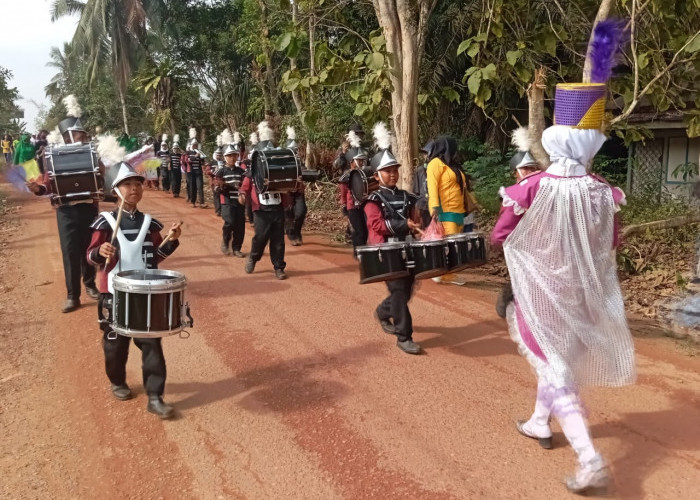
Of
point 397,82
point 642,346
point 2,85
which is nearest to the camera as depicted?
point 642,346

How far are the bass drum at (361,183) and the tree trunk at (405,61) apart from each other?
31.1 inches

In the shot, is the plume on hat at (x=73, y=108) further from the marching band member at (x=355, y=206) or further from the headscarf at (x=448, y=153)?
the headscarf at (x=448, y=153)

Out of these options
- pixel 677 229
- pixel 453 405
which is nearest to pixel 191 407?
pixel 453 405

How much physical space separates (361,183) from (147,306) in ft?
15.7

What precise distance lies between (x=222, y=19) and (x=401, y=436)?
29.3 m

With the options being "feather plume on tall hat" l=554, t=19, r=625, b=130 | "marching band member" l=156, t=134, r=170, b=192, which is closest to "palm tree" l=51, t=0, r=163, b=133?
"marching band member" l=156, t=134, r=170, b=192

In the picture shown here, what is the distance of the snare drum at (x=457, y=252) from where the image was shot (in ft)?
16.4

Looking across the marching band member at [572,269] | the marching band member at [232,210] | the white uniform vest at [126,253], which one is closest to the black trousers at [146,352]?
the white uniform vest at [126,253]

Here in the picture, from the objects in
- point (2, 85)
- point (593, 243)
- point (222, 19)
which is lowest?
point (593, 243)

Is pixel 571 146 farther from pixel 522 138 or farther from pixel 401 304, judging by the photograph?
pixel 522 138

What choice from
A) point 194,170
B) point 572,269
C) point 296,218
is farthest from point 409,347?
point 194,170

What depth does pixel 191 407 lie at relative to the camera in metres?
4.54

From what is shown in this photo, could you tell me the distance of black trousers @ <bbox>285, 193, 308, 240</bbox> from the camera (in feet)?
36.1

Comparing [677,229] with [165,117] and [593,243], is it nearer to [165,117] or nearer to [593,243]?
[593,243]
